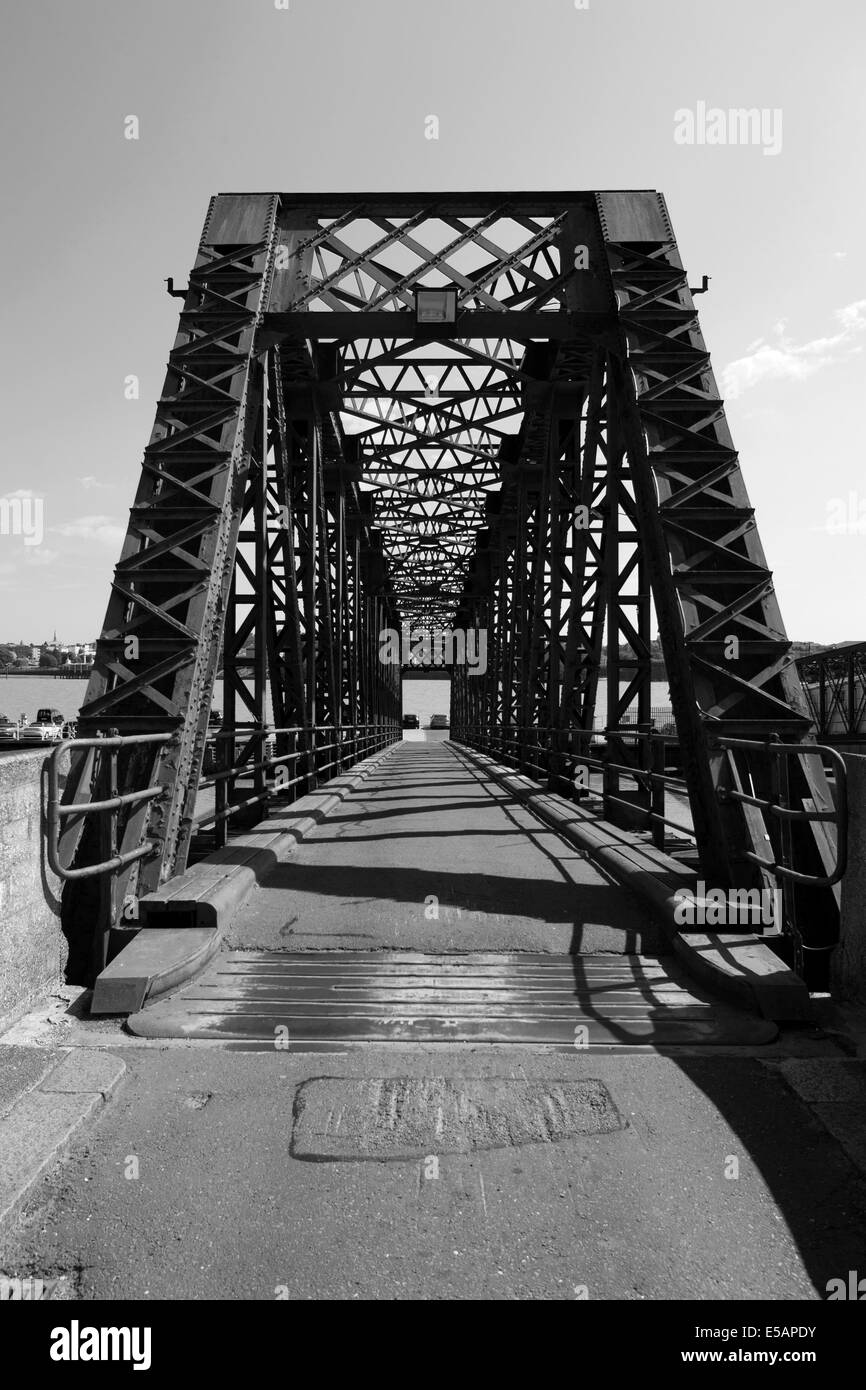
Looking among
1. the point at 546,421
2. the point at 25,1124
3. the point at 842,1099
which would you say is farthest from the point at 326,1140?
the point at 546,421

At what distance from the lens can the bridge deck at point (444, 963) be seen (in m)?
4.21

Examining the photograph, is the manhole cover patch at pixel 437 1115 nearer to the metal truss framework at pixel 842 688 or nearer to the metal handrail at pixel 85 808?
the metal handrail at pixel 85 808

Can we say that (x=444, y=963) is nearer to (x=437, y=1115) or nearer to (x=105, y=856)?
(x=437, y=1115)

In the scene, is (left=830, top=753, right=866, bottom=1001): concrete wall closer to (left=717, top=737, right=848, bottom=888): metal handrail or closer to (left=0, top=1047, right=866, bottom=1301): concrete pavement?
(left=717, top=737, right=848, bottom=888): metal handrail

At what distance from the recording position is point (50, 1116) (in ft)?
10.7

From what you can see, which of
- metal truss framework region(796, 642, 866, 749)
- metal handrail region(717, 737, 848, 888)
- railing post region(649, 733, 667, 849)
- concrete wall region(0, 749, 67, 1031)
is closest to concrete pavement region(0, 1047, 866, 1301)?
concrete wall region(0, 749, 67, 1031)

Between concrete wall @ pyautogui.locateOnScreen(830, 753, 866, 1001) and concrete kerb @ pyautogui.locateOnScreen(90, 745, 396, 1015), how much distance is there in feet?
11.7

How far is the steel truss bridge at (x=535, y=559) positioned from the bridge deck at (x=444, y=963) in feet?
2.71

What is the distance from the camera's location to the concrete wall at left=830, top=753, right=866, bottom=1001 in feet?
14.1

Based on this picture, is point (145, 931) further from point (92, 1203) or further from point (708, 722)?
point (708, 722)

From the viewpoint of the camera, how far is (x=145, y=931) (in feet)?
16.8

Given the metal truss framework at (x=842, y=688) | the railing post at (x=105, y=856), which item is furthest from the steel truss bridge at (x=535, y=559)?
the metal truss framework at (x=842, y=688)

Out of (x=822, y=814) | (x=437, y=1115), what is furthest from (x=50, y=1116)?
(x=822, y=814)

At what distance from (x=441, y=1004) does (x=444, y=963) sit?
2.04 ft
